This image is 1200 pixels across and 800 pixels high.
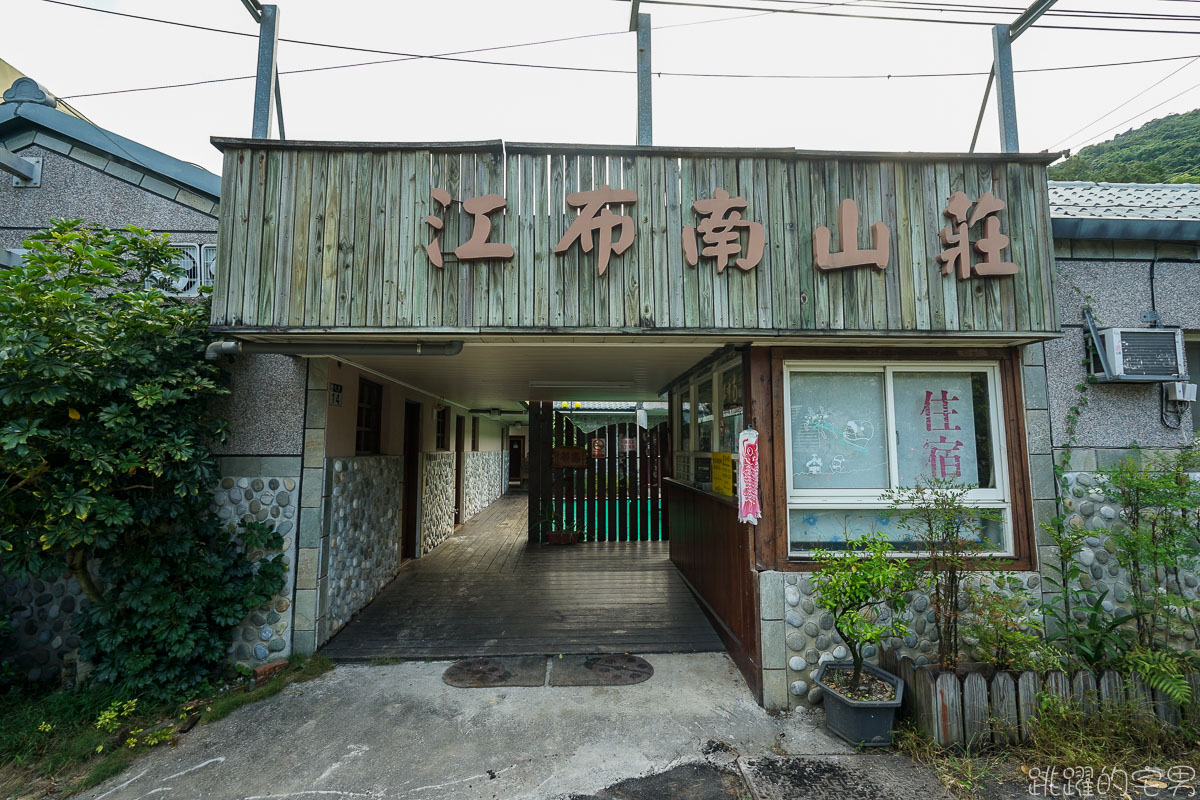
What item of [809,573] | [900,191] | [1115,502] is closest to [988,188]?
[900,191]

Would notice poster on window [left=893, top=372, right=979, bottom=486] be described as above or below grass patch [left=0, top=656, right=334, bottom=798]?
above

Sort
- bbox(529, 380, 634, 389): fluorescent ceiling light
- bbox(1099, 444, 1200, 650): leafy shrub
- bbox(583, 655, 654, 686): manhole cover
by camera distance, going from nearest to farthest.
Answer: bbox(1099, 444, 1200, 650): leafy shrub, bbox(583, 655, 654, 686): manhole cover, bbox(529, 380, 634, 389): fluorescent ceiling light

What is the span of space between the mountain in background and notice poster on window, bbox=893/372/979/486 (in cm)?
1184

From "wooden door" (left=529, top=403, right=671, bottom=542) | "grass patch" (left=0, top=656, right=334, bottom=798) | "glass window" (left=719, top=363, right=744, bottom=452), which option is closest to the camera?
"grass patch" (left=0, top=656, right=334, bottom=798)

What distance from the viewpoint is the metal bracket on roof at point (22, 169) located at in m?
4.12

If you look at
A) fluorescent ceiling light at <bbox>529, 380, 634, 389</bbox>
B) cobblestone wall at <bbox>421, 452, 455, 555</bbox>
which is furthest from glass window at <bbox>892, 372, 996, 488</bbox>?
cobblestone wall at <bbox>421, 452, 455, 555</bbox>

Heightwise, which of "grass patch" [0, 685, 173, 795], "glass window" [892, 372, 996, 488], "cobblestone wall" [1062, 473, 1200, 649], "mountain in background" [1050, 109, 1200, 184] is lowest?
"grass patch" [0, 685, 173, 795]

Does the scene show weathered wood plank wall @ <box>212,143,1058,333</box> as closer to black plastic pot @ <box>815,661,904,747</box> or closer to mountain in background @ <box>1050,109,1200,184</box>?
black plastic pot @ <box>815,661,904,747</box>

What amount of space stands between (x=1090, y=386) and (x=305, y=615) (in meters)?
6.27

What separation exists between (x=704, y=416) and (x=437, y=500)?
17.0 feet

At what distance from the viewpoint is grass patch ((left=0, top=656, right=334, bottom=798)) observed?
2.85 metres

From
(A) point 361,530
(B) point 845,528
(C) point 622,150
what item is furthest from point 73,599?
(B) point 845,528

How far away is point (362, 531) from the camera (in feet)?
16.7

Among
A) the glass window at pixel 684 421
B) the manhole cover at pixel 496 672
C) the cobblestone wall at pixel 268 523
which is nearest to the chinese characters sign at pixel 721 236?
the cobblestone wall at pixel 268 523
